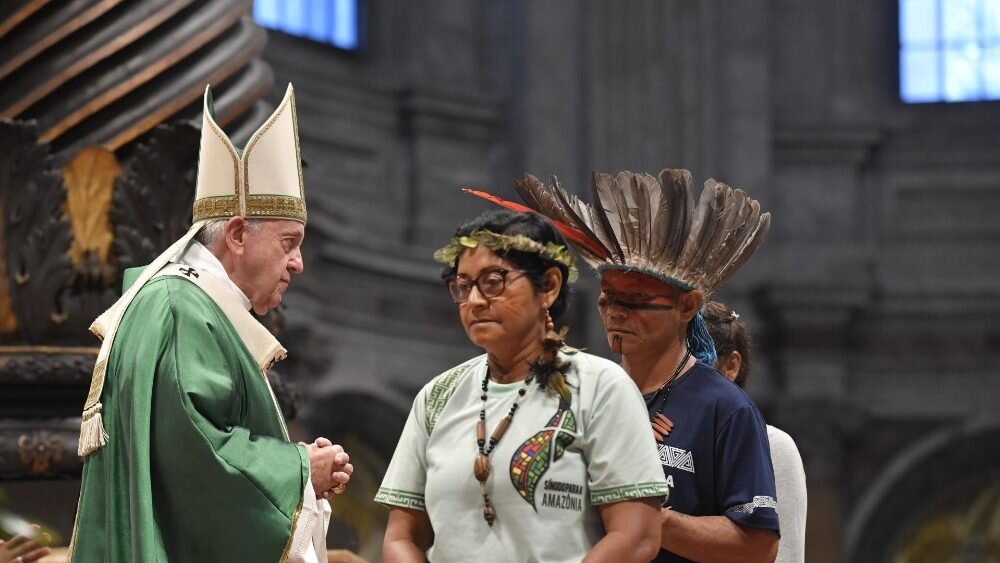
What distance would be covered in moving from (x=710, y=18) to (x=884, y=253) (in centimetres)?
200

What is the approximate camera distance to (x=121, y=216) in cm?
496

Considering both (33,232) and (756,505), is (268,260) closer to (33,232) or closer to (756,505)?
(756,505)

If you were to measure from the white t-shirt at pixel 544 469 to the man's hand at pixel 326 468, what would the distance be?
0.72ft

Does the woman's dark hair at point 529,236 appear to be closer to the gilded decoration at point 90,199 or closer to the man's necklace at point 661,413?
the man's necklace at point 661,413

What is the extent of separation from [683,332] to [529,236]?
1.87 ft

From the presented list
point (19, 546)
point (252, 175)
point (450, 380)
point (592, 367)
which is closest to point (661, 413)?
point (592, 367)

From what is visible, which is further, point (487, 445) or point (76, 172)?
point (76, 172)

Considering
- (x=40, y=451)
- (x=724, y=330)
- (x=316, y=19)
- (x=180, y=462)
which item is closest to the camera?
(x=180, y=462)

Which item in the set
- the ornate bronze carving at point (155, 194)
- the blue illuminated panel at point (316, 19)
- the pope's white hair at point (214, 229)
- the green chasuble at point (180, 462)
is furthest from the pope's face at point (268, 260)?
the blue illuminated panel at point (316, 19)

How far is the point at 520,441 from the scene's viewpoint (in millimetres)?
3311

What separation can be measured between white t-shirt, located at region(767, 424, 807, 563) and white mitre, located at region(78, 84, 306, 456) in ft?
3.74

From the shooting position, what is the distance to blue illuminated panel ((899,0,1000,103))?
13.2 m

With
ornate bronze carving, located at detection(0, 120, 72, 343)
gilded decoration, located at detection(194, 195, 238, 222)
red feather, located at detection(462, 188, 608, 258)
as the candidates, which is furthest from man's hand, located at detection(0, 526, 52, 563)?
ornate bronze carving, located at detection(0, 120, 72, 343)

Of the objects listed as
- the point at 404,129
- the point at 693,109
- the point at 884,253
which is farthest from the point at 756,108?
the point at 404,129
